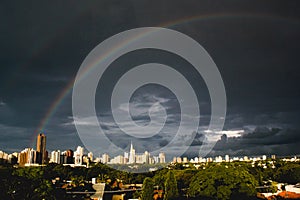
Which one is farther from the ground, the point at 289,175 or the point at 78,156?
the point at 78,156

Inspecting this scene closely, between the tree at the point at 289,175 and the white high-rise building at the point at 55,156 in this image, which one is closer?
the tree at the point at 289,175

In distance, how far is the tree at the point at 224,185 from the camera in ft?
70.7

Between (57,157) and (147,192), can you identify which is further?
(57,157)

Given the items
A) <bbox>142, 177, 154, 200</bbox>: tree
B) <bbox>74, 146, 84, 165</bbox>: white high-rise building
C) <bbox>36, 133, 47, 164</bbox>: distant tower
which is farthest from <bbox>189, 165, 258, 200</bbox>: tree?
<bbox>74, 146, 84, 165</bbox>: white high-rise building

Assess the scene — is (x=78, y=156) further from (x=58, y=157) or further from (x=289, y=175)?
(x=289, y=175)

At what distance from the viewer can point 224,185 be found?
22.2 metres

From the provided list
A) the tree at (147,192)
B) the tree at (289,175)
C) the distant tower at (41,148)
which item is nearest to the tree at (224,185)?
the tree at (147,192)

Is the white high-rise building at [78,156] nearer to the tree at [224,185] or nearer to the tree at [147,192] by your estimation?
the tree at [147,192]

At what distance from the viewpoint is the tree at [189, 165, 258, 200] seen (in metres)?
21.5

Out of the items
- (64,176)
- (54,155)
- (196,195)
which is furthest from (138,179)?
(54,155)

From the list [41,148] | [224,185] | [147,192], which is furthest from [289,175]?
[41,148]

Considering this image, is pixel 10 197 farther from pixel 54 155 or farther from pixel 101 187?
pixel 54 155

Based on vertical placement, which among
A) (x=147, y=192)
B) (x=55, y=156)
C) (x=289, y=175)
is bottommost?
(x=147, y=192)

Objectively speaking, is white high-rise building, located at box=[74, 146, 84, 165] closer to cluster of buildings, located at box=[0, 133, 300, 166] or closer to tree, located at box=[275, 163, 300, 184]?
cluster of buildings, located at box=[0, 133, 300, 166]
